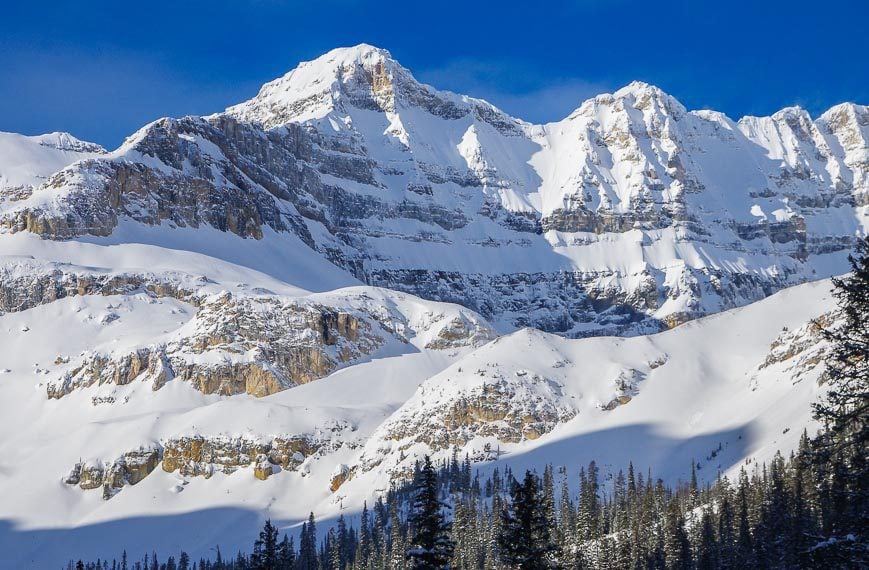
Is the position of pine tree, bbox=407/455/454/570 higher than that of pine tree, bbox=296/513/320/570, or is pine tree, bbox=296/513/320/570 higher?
pine tree, bbox=407/455/454/570

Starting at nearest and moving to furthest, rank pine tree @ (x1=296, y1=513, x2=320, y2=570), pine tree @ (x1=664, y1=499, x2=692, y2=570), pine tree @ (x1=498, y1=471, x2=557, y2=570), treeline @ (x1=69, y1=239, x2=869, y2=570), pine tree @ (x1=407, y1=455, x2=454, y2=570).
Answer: treeline @ (x1=69, y1=239, x2=869, y2=570)
pine tree @ (x1=407, y1=455, x2=454, y2=570)
pine tree @ (x1=498, y1=471, x2=557, y2=570)
pine tree @ (x1=664, y1=499, x2=692, y2=570)
pine tree @ (x1=296, y1=513, x2=320, y2=570)

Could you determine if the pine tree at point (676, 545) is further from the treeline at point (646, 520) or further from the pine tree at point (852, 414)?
the pine tree at point (852, 414)

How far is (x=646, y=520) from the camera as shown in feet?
376

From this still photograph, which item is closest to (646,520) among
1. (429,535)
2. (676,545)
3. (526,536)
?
(676,545)

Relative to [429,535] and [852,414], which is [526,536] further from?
[852,414]

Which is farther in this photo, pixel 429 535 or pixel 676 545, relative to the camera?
pixel 676 545

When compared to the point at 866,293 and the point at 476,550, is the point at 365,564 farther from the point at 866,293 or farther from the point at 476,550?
the point at 866,293

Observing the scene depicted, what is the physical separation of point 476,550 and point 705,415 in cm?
9204

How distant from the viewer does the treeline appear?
1069 inches

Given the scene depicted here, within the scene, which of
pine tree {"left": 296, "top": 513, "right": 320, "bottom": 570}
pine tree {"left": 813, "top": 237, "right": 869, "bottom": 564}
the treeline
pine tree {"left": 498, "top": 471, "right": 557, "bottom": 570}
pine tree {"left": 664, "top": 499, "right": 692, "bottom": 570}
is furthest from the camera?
pine tree {"left": 296, "top": 513, "right": 320, "bottom": 570}

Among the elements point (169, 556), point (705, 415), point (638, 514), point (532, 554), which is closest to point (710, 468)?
point (705, 415)

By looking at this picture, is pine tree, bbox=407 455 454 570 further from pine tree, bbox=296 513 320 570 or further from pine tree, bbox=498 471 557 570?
pine tree, bbox=296 513 320 570

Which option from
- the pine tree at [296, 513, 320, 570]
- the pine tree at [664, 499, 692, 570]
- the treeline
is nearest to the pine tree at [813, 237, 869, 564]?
the treeline

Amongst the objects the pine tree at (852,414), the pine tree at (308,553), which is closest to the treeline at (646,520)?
the pine tree at (852,414)
